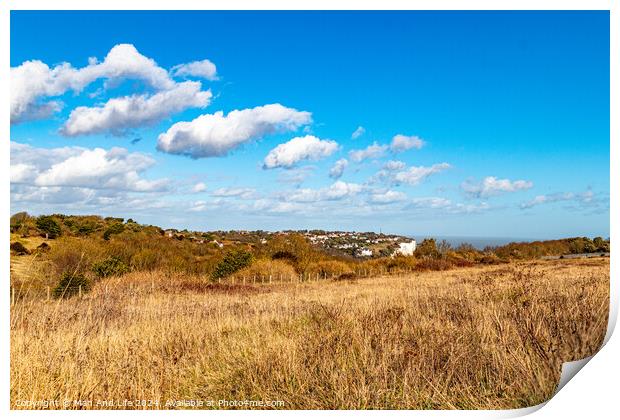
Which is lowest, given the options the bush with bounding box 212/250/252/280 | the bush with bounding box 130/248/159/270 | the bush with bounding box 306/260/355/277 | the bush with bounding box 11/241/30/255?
the bush with bounding box 306/260/355/277

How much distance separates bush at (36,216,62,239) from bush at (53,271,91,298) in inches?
17.6

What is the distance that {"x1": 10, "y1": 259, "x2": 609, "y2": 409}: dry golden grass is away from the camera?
3.53 metres

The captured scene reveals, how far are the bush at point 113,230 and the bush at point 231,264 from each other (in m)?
4.30

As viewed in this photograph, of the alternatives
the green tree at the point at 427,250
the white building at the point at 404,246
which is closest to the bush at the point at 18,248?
the white building at the point at 404,246

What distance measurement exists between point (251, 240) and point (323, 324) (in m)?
3.49

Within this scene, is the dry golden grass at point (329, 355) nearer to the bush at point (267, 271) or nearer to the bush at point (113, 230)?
the bush at point (113, 230)

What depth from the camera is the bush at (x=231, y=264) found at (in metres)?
10.6

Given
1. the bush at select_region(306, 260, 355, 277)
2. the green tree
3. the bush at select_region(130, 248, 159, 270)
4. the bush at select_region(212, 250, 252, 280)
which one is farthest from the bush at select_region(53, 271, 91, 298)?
the green tree

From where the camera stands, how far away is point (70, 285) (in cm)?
546

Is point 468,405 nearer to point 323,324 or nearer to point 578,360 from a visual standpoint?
point 578,360

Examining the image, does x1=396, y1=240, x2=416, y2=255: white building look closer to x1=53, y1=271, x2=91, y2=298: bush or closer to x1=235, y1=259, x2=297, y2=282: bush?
x1=235, y1=259, x2=297, y2=282: bush

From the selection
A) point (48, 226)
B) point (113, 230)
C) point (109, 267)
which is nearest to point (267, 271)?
point (109, 267)

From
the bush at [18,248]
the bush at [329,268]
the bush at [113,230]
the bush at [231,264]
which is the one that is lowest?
the bush at [329,268]
